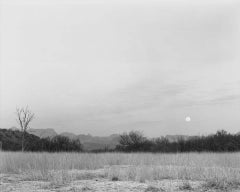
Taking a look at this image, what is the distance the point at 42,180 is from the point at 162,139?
1939 centimetres

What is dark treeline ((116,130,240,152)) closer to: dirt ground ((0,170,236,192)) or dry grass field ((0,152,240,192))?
dry grass field ((0,152,240,192))

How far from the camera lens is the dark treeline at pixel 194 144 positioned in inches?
953

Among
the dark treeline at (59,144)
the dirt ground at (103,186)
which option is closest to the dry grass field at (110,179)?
the dirt ground at (103,186)

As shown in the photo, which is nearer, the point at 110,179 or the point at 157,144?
the point at 110,179

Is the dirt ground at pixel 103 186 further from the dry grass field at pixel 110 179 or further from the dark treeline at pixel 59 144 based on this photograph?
the dark treeline at pixel 59 144

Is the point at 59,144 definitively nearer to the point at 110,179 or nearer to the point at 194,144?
the point at 194,144

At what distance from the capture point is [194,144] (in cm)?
2514

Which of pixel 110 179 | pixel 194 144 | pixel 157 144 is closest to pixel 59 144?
pixel 157 144

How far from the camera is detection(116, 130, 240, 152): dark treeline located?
79.4 ft

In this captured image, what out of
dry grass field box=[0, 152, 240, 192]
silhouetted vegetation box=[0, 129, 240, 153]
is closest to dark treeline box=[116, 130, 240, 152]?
silhouetted vegetation box=[0, 129, 240, 153]

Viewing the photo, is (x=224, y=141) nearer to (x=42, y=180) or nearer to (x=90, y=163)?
(x=90, y=163)

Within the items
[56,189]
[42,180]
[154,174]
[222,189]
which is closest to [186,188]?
[222,189]

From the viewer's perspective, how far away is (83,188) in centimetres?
746

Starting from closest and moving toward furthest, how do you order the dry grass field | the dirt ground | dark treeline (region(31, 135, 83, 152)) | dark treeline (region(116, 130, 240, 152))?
the dirt ground → the dry grass field → dark treeline (region(116, 130, 240, 152)) → dark treeline (region(31, 135, 83, 152))
